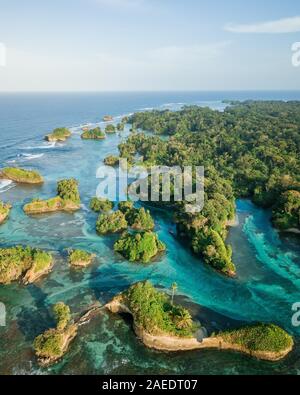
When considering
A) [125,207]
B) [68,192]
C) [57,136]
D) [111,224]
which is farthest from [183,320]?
[57,136]

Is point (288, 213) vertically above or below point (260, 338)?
above

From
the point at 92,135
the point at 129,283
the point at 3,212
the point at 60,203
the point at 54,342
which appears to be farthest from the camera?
the point at 92,135

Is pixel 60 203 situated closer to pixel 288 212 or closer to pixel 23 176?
pixel 23 176

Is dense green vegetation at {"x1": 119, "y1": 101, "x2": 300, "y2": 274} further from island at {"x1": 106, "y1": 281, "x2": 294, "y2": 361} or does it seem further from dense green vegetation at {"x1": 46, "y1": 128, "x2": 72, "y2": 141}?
dense green vegetation at {"x1": 46, "y1": 128, "x2": 72, "y2": 141}

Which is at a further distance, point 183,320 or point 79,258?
point 79,258

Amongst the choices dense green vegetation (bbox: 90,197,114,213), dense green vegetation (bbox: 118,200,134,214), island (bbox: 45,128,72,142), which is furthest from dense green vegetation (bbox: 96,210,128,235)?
island (bbox: 45,128,72,142)
